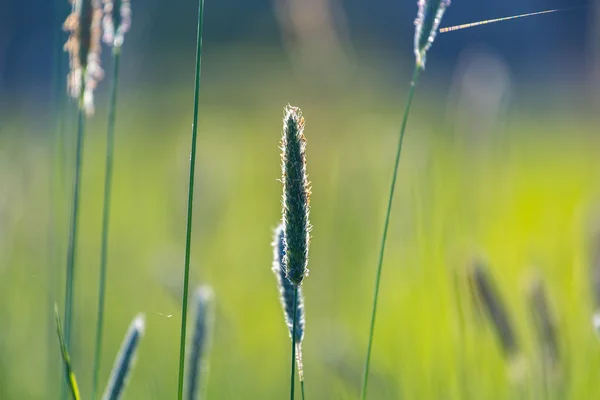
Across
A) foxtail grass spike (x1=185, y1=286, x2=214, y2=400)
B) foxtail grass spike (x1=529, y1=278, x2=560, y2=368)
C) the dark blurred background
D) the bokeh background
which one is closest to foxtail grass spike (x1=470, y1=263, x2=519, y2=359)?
foxtail grass spike (x1=529, y1=278, x2=560, y2=368)

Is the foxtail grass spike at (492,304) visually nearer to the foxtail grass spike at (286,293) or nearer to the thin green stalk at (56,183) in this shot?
the foxtail grass spike at (286,293)

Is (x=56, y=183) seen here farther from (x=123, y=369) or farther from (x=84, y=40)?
(x=123, y=369)

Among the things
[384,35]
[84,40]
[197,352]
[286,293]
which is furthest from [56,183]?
[384,35]

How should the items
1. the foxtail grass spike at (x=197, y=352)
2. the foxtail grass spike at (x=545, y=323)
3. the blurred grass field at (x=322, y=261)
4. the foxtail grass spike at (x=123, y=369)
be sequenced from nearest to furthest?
the foxtail grass spike at (x=123, y=369)
the foxtail grass spike at (x=197, y=352)
the foxtail grass spike at (x=545, y=323)
the blurred grass field at (x=322, y=261)

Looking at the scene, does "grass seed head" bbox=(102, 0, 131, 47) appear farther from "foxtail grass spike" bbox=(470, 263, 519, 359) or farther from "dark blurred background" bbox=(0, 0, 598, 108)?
"dark blurred background" bbox=(0, 0, 598, 108)

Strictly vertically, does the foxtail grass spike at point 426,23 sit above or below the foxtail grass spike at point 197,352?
above

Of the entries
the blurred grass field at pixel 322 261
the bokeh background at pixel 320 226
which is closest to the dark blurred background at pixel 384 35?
the bokeh background at pixel 320 226

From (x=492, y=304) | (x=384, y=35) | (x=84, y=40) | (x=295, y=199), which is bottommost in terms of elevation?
(x=492, y=304)
